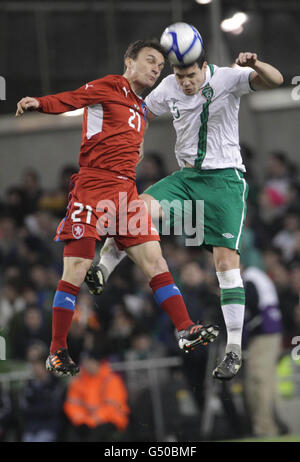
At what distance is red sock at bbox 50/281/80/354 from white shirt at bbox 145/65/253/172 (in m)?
1.30

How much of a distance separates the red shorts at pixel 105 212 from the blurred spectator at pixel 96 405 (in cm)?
355

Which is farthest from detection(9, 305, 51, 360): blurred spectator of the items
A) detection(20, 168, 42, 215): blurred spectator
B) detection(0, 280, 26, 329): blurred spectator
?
detection(20, 168, 42, 215): blurred spectator

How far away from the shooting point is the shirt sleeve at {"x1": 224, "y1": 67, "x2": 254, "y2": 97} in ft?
17.0

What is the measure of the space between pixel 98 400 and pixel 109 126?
13.5 feet

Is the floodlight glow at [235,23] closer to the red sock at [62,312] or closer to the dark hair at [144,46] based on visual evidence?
the dark hair at [144,46]

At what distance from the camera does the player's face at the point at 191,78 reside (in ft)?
16.9

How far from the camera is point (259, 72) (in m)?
4.89

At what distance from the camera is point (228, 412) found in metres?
8.35

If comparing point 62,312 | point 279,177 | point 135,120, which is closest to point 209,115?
point 135,120

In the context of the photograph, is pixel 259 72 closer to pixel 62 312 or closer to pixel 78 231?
pixel 78 231

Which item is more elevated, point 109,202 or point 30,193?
point 30,193

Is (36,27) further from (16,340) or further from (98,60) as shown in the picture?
(16,340)

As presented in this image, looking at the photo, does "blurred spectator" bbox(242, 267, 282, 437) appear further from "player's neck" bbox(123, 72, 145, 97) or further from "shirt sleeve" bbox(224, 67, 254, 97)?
"player's neck" bbox(123, 72, 145, 97)

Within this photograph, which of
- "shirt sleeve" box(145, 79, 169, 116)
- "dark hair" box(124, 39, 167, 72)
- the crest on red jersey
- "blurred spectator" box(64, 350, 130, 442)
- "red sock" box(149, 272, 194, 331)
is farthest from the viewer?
"blurred spectator" box(64, 350, 130, 442)
